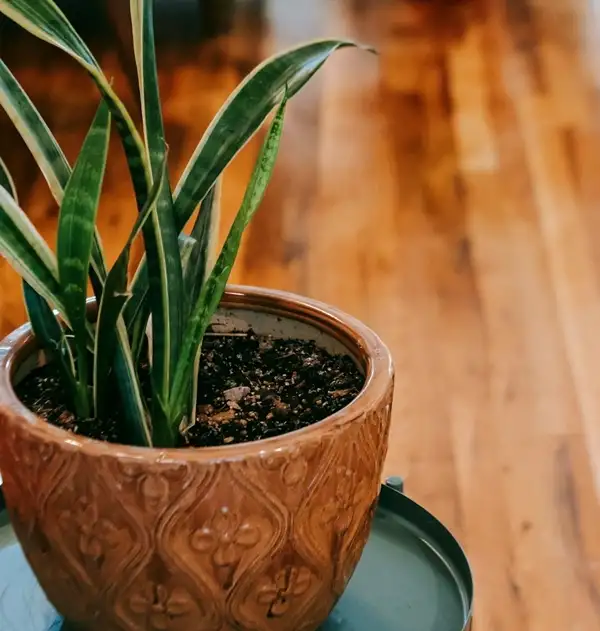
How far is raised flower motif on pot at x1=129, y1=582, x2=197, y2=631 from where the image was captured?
0.57 m

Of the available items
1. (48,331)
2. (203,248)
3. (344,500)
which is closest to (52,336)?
(48,331)

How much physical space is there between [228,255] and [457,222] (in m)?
1.51

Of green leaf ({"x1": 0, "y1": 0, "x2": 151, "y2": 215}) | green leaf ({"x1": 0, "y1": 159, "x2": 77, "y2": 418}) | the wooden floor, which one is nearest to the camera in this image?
green leaf ({"x1": 0, "y1": 0, "x2": 151, "y2": 215})

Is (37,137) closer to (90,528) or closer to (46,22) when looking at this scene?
(46,22)

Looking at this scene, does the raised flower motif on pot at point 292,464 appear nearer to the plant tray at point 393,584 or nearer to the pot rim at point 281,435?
the pot rim at point 281,435

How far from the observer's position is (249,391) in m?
0.68

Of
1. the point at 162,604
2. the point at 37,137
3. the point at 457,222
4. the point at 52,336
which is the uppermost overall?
the point at 37,137

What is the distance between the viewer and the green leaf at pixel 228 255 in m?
0.58

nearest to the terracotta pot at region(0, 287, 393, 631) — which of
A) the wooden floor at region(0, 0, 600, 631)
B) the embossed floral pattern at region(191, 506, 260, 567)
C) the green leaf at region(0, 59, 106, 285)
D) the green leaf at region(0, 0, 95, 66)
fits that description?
the embossed floral pattern at region(191, 506, 260, 567)

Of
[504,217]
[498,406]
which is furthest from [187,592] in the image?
[504,217]

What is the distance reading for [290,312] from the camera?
0.72 m

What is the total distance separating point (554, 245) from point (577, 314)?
26cm

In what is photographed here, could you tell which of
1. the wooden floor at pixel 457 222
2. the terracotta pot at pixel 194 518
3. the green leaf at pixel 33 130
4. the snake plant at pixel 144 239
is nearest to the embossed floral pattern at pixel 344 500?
the terracotta pot at pixel 194 518

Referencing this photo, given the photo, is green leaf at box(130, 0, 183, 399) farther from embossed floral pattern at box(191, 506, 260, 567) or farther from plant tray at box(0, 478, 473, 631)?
plant tray at box(0, 478, 473, 631)
